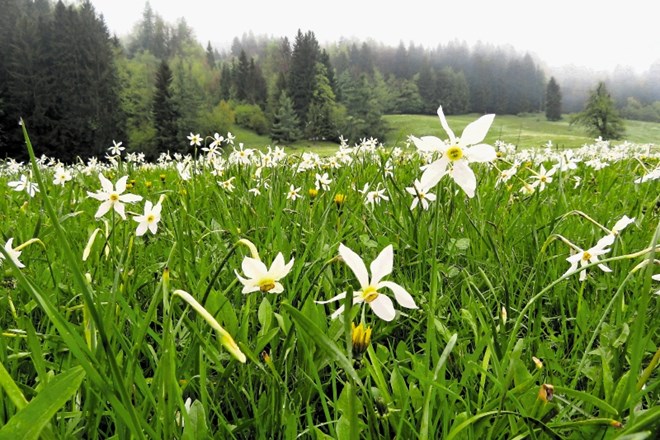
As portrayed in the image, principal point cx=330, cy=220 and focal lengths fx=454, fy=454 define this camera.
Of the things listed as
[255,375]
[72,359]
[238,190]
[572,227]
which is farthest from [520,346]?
[238,190]

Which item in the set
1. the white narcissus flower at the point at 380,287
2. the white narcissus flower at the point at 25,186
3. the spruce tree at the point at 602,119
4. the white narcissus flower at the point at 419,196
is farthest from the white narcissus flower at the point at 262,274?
the spruce tree at the point at 602,119

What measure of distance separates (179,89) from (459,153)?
55873mm

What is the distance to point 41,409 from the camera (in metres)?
0.54

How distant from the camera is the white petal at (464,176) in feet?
2.59

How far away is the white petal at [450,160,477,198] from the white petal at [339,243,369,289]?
0.26m

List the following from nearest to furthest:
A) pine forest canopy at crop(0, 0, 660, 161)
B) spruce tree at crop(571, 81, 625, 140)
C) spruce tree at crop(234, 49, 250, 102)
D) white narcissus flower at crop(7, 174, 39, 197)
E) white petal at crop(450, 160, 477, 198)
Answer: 1. white petal at crop(450, 160, 477, 198)
2. white narcissus flower at crop(7, 174, 39, 197)
3. pine forest canopy at crop(0, 0, 660, 161)
4. spruce tree at crop(571, 81, 625, 140)
5. spruce tree at crop(234, 49, 250, 102)

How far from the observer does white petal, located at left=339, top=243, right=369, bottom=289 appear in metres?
0.61

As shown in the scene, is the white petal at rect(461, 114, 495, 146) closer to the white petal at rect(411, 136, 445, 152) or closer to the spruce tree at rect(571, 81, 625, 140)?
the white petal at rect(411, 136, 445, 152)

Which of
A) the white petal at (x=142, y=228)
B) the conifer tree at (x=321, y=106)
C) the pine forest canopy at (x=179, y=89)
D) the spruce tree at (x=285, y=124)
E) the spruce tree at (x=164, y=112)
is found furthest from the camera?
the spruce tree at (x=285, y=124)

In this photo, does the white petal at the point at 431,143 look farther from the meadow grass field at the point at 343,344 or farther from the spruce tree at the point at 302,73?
the spruce tree at the point at 302,73

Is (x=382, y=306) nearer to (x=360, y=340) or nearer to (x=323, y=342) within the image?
(x=360, y=340)

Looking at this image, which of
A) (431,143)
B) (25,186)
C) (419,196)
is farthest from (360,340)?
(25,186)

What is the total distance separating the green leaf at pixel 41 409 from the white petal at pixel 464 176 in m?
0.64

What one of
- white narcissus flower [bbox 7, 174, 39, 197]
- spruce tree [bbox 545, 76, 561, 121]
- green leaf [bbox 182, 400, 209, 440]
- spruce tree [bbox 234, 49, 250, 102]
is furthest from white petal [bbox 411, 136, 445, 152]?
spruce tree [bbox 545, 76, 561, 121]
